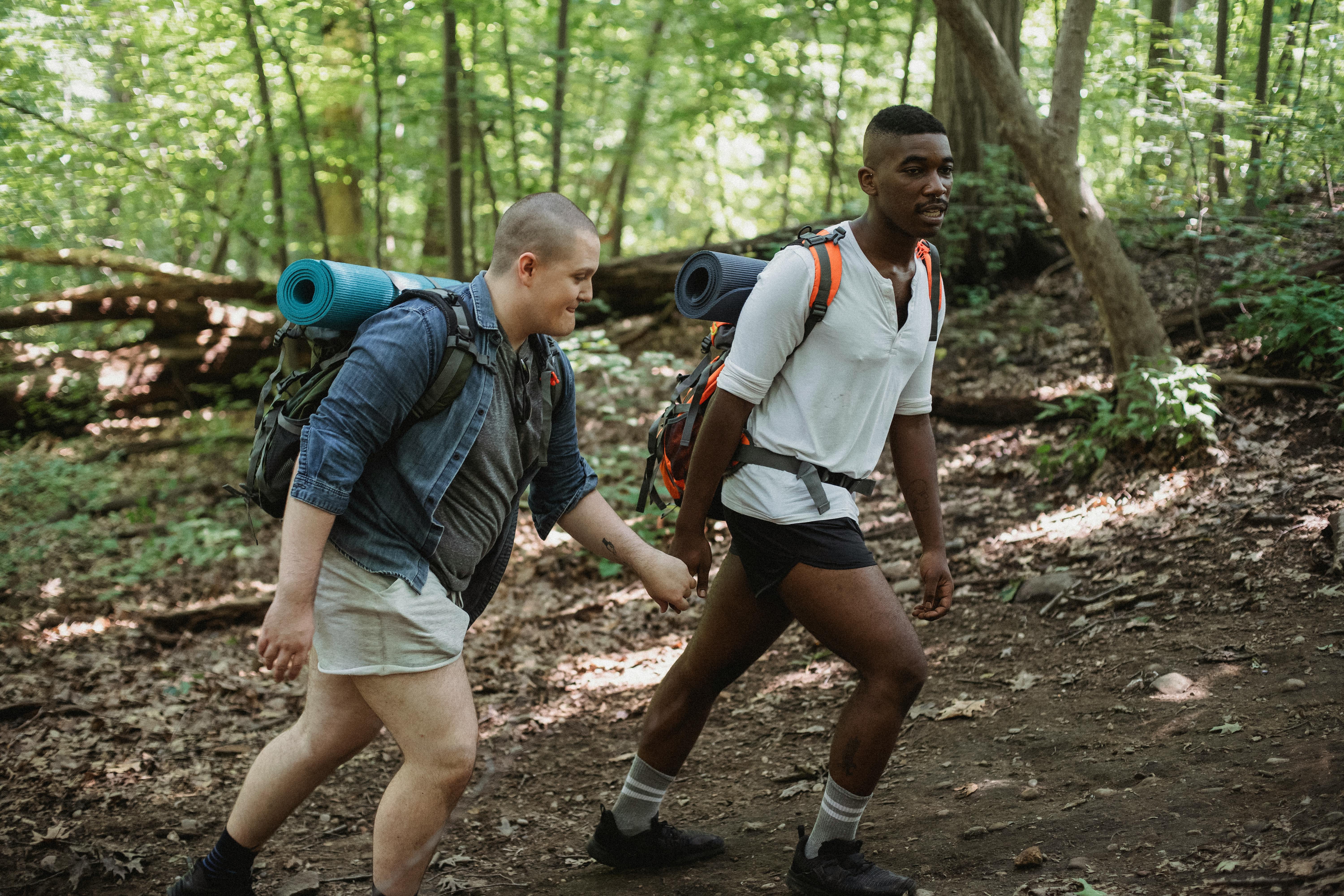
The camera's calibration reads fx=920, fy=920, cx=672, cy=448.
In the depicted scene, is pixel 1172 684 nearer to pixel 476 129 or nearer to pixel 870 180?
pixel 870 180

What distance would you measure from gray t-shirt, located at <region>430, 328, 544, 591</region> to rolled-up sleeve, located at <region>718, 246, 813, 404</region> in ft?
1.89

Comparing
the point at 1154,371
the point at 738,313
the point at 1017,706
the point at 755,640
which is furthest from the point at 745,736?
the point at 1154,371

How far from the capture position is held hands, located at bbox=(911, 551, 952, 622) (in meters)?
3.02

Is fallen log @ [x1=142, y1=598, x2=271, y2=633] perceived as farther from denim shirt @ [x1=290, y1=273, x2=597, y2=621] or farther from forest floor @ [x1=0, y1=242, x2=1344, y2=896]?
denim shirt @ [x1=290, y1=273, x2=597, y2=621]

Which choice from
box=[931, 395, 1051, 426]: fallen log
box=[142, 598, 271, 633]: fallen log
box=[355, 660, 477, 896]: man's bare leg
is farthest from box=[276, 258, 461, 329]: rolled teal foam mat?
box=[931, 395, 1051, 426]: fallen log

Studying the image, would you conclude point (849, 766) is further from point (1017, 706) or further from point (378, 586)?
point (1017, 706)

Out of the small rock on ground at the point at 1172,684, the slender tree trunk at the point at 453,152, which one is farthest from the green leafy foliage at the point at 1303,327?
the slender tree trunk at the point at 453,152

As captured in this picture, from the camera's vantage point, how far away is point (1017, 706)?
4.12m

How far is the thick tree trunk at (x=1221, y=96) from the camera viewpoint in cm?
750

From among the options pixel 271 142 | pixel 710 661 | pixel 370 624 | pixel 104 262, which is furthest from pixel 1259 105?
pixel 104 262

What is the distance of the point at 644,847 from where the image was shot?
3150 millimetres

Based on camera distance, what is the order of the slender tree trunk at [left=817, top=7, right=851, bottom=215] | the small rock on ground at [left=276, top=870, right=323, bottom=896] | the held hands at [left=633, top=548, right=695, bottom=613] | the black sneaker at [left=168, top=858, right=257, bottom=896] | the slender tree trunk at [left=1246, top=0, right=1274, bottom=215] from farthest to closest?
the slender tree trunk at [left=817, top=7, right=851, bottom=215] < the slender tree trunk at [left=1246, top=0, right=1274, bottom=215] < the small rock on ground at [left=276, top=870, right=323, bottom=896] < the held hands at [left=633, top=548, right=695, bottom=613] < the black sneaker at [left=168, top=858, right=257, bottom=896]

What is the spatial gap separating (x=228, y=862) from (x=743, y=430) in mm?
1942

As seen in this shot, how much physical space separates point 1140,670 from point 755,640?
2.12 metres
